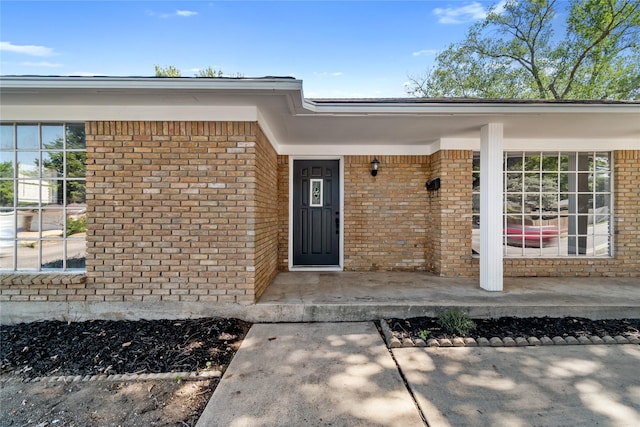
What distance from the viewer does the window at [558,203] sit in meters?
5.25

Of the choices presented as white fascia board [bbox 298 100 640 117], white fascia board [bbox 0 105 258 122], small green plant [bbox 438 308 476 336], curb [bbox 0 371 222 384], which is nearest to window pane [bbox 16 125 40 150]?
white fascia board [bbox 0 105 258 122]

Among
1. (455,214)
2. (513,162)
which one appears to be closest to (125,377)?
(455,214)

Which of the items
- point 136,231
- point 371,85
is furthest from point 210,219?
point 371,85

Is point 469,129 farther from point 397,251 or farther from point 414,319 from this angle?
point 414,319

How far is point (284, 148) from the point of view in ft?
18.1

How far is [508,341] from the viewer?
2943 millimetres

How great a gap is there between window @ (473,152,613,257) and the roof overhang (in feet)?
1.84

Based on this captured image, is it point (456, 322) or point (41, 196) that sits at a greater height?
point (41, 196)

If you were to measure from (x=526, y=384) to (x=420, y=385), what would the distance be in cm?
84

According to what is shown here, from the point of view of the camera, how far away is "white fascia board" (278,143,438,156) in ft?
18.0

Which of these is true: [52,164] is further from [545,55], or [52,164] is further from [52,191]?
[545,55]

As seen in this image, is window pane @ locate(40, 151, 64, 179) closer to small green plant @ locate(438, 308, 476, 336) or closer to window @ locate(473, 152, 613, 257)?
small green plant @ locate(438, 308, 476, 336)

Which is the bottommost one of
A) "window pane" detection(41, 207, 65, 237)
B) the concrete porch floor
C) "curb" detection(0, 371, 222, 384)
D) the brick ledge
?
"curb" detection(0, 371, 222, 384)

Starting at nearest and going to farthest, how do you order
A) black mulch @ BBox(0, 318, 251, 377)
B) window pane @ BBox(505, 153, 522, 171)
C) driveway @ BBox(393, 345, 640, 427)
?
driveway @ BBox(393, 345, 640, 427), black mulch @ BBox(0, 318, 251, 377), window pane @ BBox(505, 153, 522, 171)
